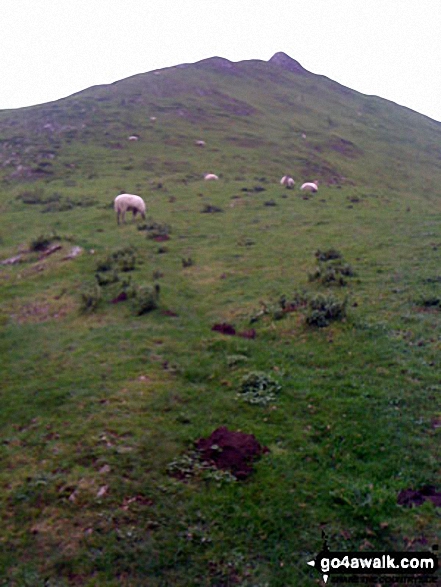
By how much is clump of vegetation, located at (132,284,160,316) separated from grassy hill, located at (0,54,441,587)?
0.14 meters

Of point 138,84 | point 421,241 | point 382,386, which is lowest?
point 382,386

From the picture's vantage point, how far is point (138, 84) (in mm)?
82375

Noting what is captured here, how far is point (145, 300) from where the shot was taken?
615 inches

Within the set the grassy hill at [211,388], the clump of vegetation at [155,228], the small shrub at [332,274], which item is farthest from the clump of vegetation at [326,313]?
the clump of vegetation at [155,228]

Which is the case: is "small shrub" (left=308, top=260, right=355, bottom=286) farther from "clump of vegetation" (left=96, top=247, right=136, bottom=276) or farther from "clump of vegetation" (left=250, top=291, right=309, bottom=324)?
"clump of vegetation" (left=96, top=247, right=136, bottom=276)

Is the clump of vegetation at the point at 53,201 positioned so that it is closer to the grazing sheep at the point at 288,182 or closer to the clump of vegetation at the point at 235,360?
the grazing sheep at the point at 288,182

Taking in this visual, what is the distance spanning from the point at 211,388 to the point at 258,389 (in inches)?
41.2

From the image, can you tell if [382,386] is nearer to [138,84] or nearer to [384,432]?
[384,432]

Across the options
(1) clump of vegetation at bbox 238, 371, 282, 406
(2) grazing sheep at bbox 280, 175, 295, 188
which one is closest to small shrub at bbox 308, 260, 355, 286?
(1) clump of vegetation at bbox 238, 371, 282, 406

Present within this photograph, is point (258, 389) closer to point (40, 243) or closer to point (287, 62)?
point (40, 243)

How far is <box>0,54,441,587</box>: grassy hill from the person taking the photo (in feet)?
21.2

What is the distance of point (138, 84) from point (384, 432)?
84.6 meters

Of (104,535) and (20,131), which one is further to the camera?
(20,131)

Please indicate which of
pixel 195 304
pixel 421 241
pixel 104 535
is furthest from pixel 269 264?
pixel 104 535
